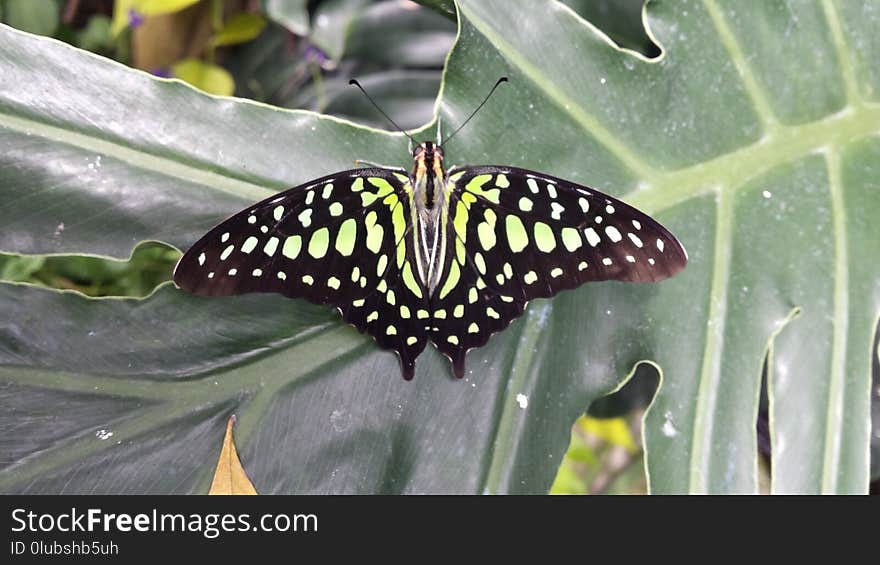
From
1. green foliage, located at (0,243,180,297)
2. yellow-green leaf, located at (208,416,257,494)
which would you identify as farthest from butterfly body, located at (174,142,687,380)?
green foliage, located at (0,243,180,297)

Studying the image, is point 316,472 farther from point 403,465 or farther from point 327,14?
point 327,14

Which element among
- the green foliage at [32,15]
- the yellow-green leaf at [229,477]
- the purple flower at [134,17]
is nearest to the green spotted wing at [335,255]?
the yellow-green leaf at [229,477]

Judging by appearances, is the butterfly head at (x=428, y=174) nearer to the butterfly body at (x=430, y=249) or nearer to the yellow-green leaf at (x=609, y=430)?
the butterfly body at (x=430, y=249)

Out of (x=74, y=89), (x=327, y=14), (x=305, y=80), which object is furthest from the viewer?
(x=305, y=80)

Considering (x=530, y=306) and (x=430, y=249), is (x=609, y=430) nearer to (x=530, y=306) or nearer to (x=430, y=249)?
(x=530, y=306)

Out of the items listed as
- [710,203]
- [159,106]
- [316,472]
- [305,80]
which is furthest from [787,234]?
[305,80]
